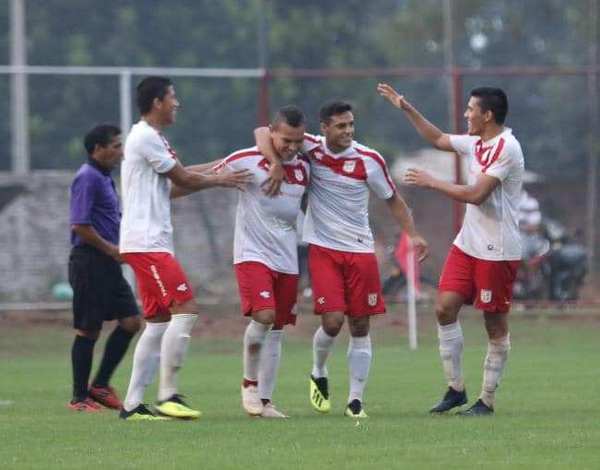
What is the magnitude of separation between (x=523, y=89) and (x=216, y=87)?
1149cm

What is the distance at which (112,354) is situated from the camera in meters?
12.8

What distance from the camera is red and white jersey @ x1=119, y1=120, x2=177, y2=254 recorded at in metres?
10.9

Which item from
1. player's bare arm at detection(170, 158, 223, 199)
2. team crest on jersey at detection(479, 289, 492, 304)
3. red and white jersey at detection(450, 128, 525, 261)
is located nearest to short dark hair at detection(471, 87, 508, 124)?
red and white jersey at detection(450, 128, 525, 261)

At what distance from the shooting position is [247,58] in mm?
31859

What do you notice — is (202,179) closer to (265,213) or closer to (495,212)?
(265,213)

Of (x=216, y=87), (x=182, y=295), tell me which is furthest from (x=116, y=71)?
(x=182, y=295)

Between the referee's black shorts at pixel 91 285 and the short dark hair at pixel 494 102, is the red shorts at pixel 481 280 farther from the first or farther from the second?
the referee's black shorts at pixel 91 285

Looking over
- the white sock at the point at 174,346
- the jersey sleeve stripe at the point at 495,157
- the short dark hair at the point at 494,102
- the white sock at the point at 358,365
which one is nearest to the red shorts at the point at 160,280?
the white sock at the point at 174,346

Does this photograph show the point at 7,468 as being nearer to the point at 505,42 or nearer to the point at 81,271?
the point at 81,271

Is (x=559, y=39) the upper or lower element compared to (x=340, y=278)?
upper

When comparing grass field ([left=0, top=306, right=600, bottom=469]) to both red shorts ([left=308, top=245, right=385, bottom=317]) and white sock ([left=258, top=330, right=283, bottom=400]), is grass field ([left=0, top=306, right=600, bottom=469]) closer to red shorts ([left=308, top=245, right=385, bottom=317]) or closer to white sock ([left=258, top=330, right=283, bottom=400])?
white sock ([left=258, top=330, right=283, bottom=400])

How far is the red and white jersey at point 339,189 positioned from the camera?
11656mm

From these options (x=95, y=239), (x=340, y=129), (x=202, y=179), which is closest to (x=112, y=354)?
(x=95, y=239)

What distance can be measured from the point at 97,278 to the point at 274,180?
6.63 ft
